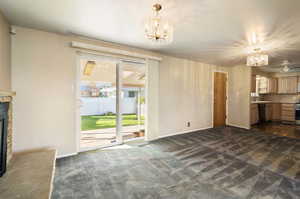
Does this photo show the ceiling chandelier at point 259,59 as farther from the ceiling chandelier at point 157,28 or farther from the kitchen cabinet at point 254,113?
the kitchen cabinet at point 254,113

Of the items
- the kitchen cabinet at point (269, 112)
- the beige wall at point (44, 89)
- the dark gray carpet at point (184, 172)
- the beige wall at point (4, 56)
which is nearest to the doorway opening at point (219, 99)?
the dark gray carpet at point (184, 172)

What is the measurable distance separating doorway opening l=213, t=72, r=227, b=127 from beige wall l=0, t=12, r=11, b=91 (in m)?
5.56

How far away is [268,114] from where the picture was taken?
640 centimetres

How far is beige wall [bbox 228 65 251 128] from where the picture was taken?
5047mm

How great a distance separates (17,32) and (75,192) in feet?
8.78

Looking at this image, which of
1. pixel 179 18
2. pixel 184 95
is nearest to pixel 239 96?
pixel 184 95

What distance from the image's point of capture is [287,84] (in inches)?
243

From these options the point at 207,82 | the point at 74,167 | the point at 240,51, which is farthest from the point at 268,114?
the point at 74,167

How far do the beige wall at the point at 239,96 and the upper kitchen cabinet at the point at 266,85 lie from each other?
164cm

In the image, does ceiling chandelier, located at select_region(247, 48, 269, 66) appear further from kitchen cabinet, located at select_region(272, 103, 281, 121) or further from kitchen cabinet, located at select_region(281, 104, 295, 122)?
kitchen cabinet, located at select_region(272, 103, 281, 121)

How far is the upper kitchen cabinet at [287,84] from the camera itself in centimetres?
594

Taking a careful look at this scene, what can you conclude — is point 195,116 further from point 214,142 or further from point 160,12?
point 160,12

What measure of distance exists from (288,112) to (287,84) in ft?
4.07

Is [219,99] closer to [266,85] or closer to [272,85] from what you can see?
[266,85]
